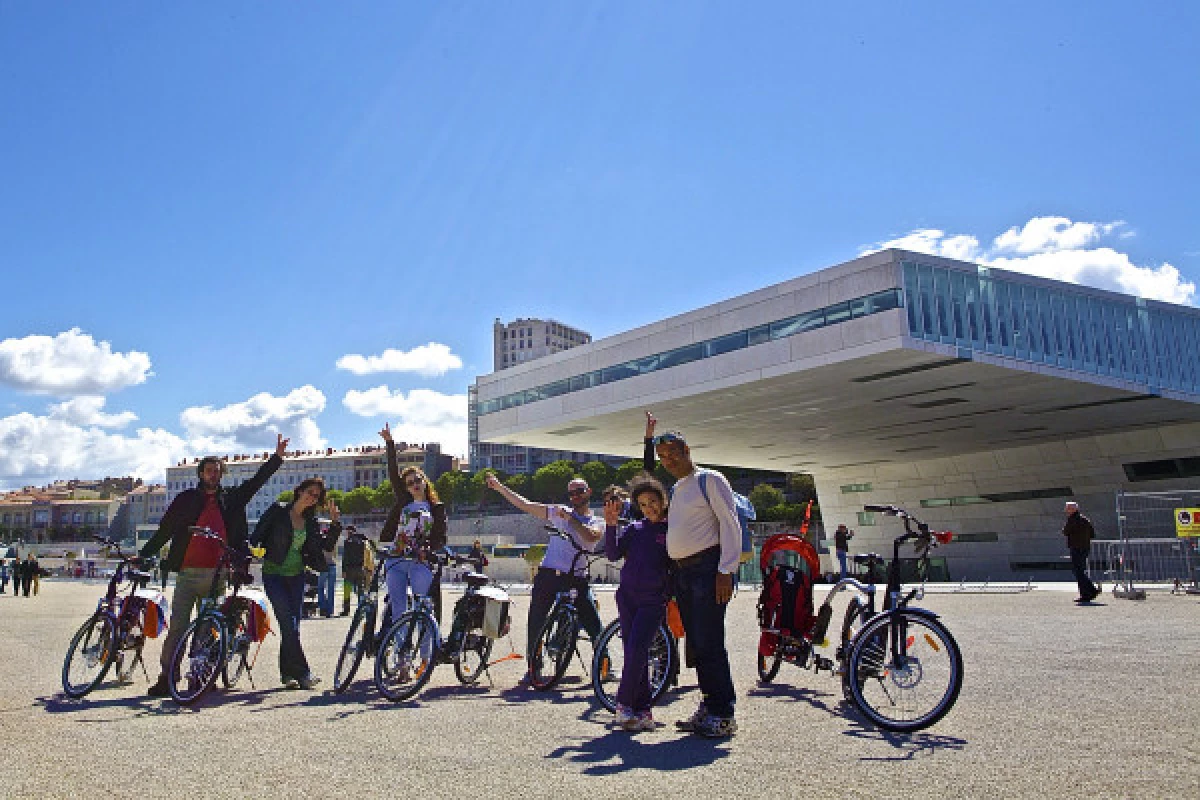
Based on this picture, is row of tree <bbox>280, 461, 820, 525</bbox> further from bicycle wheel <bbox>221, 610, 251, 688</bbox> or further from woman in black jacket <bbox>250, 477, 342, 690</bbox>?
bicycle wheel <bbox>221, 610, 251, 688</bbox>

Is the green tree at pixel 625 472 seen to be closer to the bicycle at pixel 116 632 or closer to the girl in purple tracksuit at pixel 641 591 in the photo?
the bicycle at pixel 116 632

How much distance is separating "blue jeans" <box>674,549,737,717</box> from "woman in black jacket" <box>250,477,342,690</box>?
3.45 meters

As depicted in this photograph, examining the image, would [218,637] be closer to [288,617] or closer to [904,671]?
[288,617]

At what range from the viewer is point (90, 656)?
6695mm

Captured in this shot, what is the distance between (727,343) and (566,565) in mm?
29841

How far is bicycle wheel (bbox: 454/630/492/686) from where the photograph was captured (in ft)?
22.2

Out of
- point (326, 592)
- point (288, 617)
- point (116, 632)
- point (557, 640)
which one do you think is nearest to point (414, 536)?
point (288, 617)

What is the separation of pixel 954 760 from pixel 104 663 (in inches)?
236

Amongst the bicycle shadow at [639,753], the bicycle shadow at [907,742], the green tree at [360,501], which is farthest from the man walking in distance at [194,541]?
the green tree at [360,501]

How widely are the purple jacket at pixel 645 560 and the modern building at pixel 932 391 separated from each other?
2566 cm

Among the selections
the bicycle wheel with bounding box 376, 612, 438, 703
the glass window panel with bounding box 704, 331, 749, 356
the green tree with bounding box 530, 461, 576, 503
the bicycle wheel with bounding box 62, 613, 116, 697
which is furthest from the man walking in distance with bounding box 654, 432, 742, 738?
the green tree with bounding box 530, 461, 576, 503

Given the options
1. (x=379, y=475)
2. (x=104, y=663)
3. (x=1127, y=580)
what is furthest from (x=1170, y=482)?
(x=379, y=475)

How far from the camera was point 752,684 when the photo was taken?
22.1ft

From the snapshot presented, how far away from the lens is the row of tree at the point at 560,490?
88.8 metres
